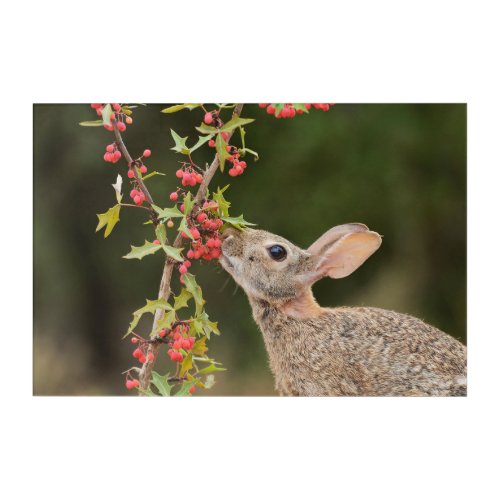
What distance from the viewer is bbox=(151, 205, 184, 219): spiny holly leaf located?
145 inches

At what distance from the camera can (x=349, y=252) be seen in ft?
13.5

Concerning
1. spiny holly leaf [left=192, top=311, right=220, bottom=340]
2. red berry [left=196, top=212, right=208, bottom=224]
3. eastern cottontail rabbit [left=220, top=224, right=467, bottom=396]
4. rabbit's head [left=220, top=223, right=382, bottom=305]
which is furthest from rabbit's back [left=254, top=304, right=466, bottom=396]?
red berry [left=196, top=212, right=208, bottom=224]

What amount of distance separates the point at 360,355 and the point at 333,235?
20.5 inches

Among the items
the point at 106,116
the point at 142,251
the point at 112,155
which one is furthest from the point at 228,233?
the point at 106,116

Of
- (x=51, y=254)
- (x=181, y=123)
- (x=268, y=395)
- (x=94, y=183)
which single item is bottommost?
(x=268, y=395)

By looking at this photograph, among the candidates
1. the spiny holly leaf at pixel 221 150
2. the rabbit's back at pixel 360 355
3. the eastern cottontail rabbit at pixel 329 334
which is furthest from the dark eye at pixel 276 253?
the spiny holly leaf at pixel 221 150

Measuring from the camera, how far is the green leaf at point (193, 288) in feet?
12.3

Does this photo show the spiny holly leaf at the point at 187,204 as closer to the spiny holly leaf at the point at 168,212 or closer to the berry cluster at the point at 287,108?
the spiny holly leaf at the point at 168,212

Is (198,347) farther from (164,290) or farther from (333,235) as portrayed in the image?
(333,235)

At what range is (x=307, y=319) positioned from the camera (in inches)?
167

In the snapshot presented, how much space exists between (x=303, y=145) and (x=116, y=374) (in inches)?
58.0
